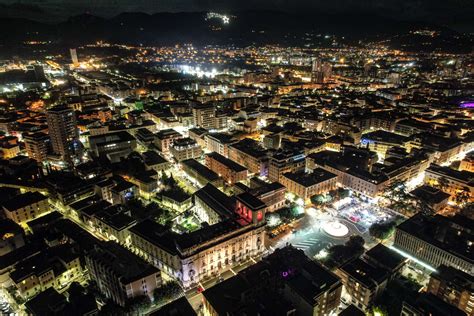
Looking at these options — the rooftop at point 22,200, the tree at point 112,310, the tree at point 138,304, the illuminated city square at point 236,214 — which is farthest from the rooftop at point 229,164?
the tree at point 112,310

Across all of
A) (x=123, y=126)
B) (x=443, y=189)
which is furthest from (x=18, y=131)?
(x=443, y=189)

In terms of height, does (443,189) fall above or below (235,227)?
below

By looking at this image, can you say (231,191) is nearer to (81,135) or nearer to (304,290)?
(304,290)

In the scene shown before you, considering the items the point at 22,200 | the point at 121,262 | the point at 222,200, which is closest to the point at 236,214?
the point at 222,200

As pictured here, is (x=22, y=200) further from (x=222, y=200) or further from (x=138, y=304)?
(x=222, y=200)

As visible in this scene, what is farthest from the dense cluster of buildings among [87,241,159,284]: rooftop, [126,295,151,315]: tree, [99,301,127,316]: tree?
[99,301,127,316]: tree

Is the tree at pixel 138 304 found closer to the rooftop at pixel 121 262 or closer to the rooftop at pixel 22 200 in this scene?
the rooftop at pixel 121 262

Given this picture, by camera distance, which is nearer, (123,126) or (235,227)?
(235,227)

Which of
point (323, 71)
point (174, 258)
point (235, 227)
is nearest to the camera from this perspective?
point (174, 258)

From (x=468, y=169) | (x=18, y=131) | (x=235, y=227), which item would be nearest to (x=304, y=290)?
(x=235, y=227)

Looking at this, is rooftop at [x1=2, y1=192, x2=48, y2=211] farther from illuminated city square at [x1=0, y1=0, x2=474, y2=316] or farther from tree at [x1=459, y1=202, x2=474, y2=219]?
tree at [x1=459, y1=202, x2=474, y2=219]

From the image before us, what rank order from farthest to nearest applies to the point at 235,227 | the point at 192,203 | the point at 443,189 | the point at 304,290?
1. the point at 443,189
2. the point at 192,203
3. the point at 235,227
4. the point at 304,290
